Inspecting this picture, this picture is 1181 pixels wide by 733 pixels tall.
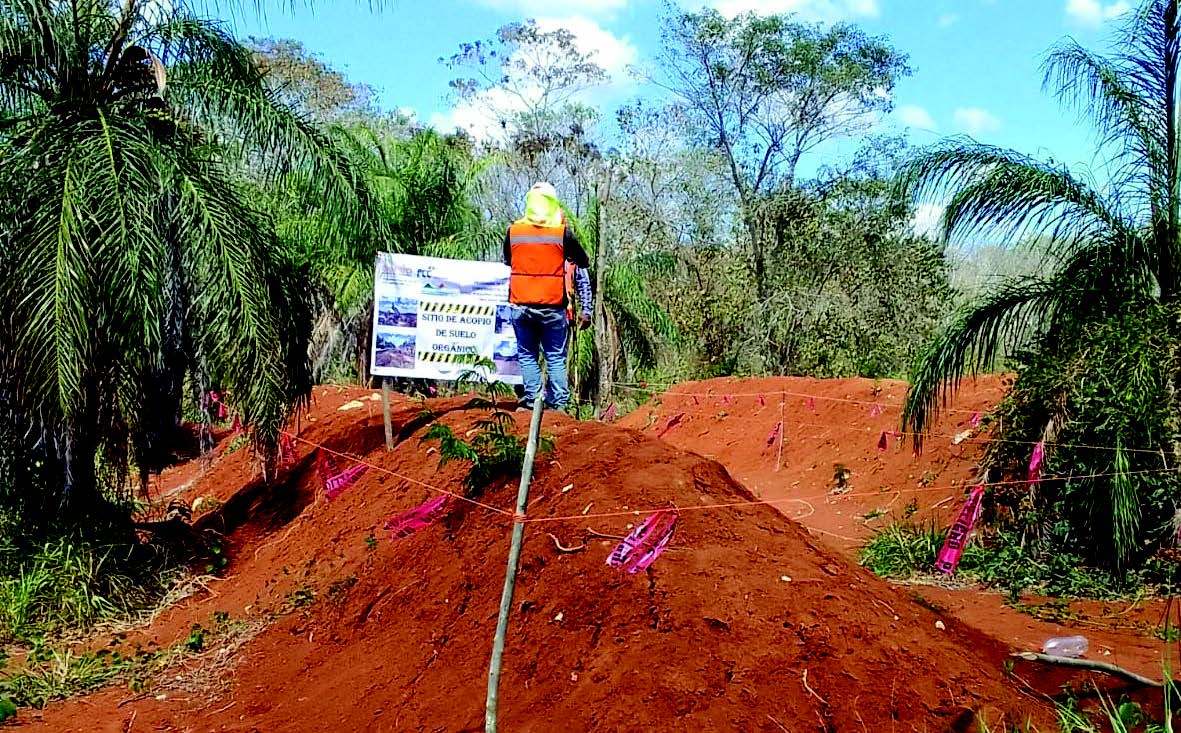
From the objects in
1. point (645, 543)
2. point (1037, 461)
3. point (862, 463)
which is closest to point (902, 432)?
point (1037, 461)

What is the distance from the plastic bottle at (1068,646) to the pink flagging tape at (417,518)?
11.3ft

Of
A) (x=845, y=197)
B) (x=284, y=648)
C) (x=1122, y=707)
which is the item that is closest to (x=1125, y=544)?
(x=1122, y=707)

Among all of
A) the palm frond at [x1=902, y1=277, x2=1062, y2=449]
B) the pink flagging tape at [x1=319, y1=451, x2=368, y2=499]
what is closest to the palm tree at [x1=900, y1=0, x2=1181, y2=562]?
the palm frond at [x1=902, y1=277, x2=1062, y2=449]

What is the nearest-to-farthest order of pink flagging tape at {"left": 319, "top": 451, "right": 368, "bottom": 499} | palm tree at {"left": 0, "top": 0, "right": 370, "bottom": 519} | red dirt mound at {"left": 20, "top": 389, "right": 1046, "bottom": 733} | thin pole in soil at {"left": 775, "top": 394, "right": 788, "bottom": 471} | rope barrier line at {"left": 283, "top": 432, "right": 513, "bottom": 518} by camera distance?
1. red dirt mound at {"left": 20, "top": 389, "right": 1046, "bottom": 733}
2. rope barrier line at {"left": 283, "top": 432, "right": 513, "bottom": 518}
3. palm tree at {"left": 0, "top": 0, "right": 370, "bottom": 519}
4. pink flagging tape at {"left": 319, "top": 451, "right": 368, "bottom": 499}
5. thin pole in soil at {"left": 775, "top": 394, "right": 788, "bottom": 471}

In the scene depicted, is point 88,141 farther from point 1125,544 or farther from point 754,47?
point 754,47

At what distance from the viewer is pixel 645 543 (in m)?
4.83

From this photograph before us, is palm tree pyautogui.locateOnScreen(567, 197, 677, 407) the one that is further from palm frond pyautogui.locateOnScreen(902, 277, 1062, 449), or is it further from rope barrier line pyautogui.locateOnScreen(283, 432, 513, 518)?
palm frond pyautogui.locateOnScreen(902, 277, 1062, 449)

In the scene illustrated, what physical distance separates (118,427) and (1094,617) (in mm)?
6343

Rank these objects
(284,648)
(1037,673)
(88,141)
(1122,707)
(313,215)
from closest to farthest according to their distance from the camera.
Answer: (1122,707)
(1037,673)
(284,648)
(88,141)
(313,215)

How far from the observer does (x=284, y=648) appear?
19.1 ft

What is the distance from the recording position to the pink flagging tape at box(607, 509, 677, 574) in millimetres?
4695

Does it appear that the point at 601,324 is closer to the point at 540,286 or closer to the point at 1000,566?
the point at 540,286

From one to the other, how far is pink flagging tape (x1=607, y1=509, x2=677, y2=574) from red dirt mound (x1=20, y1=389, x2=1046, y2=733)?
6cm

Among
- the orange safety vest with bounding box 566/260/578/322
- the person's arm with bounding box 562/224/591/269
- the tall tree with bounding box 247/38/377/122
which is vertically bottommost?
the orange safety vest with bounding box 566/260/578/322
